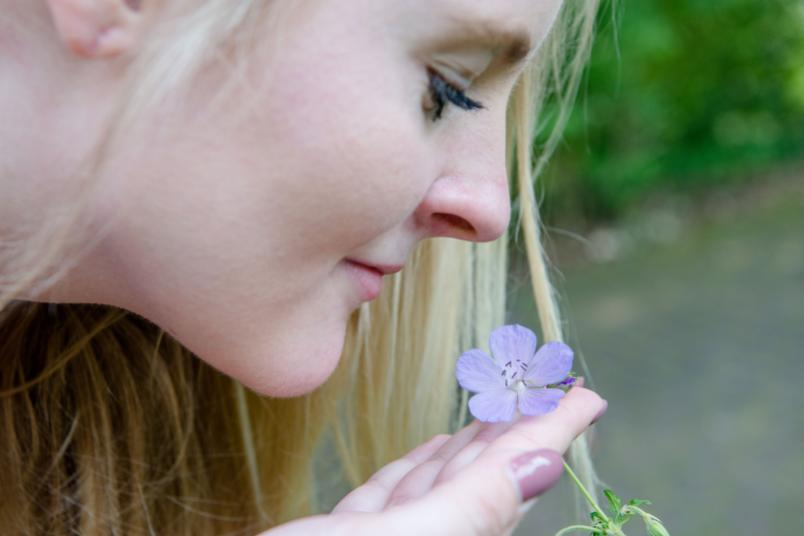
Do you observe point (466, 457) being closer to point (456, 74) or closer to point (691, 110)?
point (456, 74)

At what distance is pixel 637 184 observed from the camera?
5.68 metres

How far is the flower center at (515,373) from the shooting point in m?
1.04

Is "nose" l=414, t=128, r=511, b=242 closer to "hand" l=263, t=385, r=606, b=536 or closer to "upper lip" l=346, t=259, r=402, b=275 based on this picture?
"upper lip" l=346, t=259, r=402, b=275

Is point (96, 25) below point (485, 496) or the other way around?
the other way around

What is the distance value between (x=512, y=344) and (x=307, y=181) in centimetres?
25

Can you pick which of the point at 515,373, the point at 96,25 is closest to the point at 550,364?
the point at 515,373

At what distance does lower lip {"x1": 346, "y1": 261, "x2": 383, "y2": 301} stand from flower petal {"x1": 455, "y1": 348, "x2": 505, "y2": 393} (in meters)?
0.15

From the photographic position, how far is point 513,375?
1043 mm

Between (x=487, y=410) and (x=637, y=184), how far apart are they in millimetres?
4815

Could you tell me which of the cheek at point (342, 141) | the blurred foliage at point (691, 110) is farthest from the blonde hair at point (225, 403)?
the blurred foliage at point (691, 110)

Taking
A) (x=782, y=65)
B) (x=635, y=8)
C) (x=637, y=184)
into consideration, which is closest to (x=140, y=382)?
(x=635, y=8)

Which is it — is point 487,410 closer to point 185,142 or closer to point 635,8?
point 185,142

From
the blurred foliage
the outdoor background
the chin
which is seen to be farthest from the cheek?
the blurred foliage

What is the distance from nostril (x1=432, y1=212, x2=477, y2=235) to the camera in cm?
114
